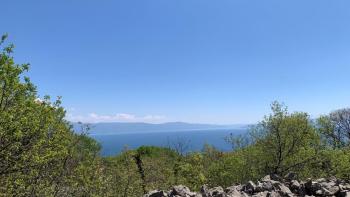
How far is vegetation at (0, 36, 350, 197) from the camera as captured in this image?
641 inches

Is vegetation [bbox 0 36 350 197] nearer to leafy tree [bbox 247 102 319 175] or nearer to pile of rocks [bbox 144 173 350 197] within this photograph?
leafy tree [bbox 247 102 319 175]

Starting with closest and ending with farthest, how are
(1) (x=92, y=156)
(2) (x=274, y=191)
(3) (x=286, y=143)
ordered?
(2) (x=274, y=191) < (1) (x=92, y=156) < (3) (x=286, y=143)

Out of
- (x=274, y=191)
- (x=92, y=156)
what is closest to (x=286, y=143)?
(x=274, y=191)

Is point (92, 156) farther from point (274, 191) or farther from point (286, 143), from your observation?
point (286, 143)

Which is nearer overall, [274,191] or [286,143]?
[274,191]

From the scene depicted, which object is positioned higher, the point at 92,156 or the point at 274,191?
Answer: the point at 92,156

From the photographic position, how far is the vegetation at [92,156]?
16.3 meters

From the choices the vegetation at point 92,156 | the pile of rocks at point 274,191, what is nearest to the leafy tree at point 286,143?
the vegetation at point 92,156

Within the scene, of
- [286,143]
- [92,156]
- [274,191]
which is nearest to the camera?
→ [274,191]

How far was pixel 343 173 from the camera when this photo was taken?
29.4 meters

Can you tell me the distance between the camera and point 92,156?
2453 centimetres

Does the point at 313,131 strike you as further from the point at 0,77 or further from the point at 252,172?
the point at 0,77

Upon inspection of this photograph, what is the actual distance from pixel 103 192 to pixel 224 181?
10.6 m

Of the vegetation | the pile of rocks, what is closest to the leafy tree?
the vegetation
